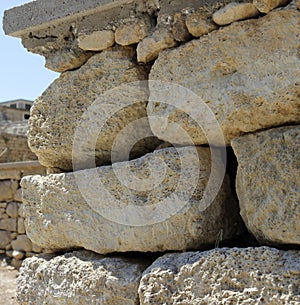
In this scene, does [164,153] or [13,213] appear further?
[13,213]

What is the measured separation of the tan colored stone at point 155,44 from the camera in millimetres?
1683

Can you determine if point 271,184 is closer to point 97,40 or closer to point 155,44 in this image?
point 155,44

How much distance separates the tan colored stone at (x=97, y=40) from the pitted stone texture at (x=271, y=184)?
27.0 inches

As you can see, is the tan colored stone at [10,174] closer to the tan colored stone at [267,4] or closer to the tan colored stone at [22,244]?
the tan colored stone at [22,244]

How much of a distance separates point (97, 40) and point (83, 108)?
0.28 m

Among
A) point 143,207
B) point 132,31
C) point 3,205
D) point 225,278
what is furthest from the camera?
point 3,205

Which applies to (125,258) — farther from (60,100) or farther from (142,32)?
(142,32)

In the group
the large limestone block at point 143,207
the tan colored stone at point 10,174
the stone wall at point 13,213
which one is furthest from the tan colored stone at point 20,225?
the large limestone block at point 143,207

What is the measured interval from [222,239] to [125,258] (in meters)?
0.38

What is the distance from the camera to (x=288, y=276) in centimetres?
130

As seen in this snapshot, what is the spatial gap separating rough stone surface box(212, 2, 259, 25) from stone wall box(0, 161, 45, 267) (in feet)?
21.1

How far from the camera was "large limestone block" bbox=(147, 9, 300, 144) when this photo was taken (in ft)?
4.69

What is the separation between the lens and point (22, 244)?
772cm

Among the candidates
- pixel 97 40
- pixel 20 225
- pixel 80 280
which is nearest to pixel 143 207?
pixel 80 280
